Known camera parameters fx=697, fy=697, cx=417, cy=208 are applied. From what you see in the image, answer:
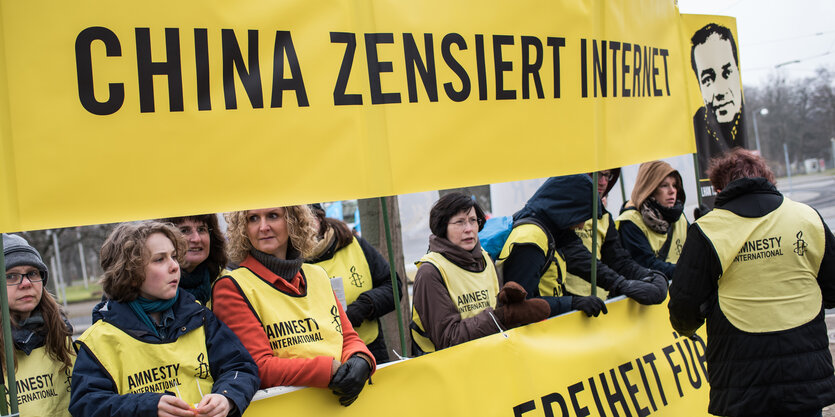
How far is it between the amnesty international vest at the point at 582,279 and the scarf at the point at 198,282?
242cm

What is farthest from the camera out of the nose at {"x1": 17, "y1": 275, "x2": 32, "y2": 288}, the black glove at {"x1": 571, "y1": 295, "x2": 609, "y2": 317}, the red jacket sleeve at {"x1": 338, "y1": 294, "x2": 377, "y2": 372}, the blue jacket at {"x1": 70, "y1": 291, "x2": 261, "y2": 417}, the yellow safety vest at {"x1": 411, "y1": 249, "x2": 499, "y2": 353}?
the black glove at {"x1": 571, "y1": 295, "x2": 609, "y2": 317}

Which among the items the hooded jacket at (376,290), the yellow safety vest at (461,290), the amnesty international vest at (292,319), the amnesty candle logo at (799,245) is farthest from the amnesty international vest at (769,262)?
the amnesty international vest at (292,319)

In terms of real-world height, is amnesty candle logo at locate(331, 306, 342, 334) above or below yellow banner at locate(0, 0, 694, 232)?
below

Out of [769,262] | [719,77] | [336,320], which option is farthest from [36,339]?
[719,77]

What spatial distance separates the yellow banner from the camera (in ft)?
7.65

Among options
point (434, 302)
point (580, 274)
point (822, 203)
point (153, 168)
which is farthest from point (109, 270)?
point (822, 203)

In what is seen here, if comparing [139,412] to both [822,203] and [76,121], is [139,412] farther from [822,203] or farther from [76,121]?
[822,203]

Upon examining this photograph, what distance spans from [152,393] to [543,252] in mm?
2544

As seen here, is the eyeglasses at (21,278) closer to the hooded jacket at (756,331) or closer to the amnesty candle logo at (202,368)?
the amnesty candle logo at (202,368)

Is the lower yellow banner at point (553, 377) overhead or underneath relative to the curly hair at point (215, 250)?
underneath

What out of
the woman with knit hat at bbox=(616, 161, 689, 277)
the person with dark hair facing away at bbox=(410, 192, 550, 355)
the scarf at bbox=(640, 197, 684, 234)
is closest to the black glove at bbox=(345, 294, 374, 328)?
the person with dark hair facing away at bbox=(410, 192, 550, 355)

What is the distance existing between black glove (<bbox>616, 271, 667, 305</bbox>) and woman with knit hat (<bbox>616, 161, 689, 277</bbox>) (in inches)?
31.4

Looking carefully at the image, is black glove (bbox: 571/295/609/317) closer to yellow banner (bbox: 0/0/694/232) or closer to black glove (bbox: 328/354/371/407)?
yellow banner (bbox: 0/0/694/232)

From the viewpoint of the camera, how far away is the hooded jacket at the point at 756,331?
3.48 m
